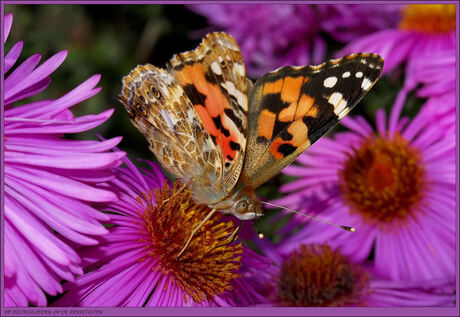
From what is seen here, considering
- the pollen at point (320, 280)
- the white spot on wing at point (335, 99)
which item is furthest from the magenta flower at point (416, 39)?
→ the white spot on wing at point (335, 99)

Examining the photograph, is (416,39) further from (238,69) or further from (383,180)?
(238,69)

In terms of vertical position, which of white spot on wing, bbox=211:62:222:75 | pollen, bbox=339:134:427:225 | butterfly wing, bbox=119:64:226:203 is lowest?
butterfly wing, bbox=119:64:226:203

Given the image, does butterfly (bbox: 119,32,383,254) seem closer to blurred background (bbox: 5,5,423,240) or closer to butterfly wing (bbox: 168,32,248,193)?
butterfly wing (bbox: 168,32,248,193)

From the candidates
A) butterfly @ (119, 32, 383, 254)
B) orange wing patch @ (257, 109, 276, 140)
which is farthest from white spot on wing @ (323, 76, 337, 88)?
orange wing patch @ (257, 109, 276, 140)

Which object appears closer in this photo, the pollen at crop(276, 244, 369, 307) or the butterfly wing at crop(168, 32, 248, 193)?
the butterfly wing at crop(168, 32, 248, 193)

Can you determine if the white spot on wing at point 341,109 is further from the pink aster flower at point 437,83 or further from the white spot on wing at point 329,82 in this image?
the pink aster flower at point 437,83

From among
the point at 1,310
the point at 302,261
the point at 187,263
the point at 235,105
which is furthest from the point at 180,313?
the point at 302,261

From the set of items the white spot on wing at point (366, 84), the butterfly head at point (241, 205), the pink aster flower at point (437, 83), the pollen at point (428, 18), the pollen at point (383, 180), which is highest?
the pollen at point (428, 18)
